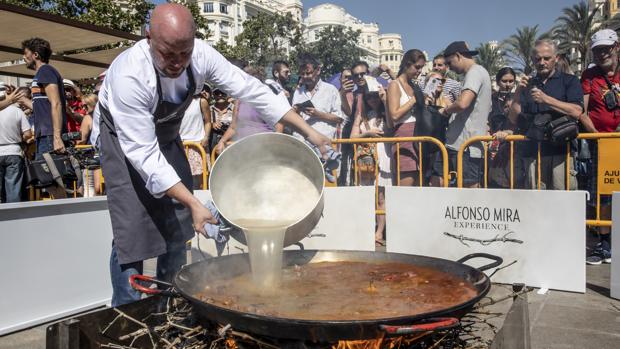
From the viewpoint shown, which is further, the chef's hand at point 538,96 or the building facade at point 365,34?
the building facade at point 365,34

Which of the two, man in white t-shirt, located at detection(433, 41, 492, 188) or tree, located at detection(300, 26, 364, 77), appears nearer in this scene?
man in white t-shirt, located at detection(433, 41, 492, 188)

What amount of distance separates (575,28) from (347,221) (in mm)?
48799

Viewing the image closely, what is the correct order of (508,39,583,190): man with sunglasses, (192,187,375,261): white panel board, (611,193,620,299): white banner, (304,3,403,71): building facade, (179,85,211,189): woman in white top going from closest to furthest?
(611,193,620,299): white banner, (192,187,375,261): white panel board, (508,39,583,190): man with sunglasses, (179,85,211,189): woman in white top, (304,3,403,71): building facade

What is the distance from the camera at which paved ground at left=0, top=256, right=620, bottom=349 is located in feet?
11.6

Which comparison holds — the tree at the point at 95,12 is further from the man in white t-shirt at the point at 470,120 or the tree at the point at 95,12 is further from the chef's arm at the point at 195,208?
the chef's arm at the point at 195,208

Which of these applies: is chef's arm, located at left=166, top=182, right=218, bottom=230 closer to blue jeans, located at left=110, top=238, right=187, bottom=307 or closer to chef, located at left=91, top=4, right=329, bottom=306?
chef, located at left=91, top=4, right=329, bottom=306

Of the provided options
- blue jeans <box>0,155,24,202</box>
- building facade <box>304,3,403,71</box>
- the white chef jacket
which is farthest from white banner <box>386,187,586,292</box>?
building facade <box>304,3,403,71</box>

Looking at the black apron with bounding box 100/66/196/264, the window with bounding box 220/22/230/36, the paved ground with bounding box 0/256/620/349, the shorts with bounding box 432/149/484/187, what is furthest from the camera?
the window with bounding box 220/22/230/36

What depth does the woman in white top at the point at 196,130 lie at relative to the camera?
263 inches

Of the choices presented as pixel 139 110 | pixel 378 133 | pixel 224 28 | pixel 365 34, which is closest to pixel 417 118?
pixel 378 133

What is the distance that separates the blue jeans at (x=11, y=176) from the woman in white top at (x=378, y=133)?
14.4ft

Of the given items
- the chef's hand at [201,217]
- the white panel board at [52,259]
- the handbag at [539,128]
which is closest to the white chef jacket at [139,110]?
the chef's hand at [201,217]

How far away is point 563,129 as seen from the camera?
5531 mm

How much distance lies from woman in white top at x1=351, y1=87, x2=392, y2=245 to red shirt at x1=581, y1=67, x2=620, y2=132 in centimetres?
243
